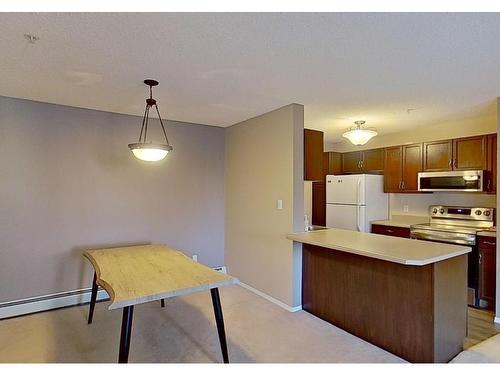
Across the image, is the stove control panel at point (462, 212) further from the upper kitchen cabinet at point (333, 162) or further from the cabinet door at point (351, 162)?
the upper kitchen cabinet at point (333, 162)

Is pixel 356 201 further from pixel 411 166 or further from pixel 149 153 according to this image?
pixel 149 153

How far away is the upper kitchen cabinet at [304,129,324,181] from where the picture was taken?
11.7 feet

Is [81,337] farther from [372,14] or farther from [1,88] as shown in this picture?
[372,14]

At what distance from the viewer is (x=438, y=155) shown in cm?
413

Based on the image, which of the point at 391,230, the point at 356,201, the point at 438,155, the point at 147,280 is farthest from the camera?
the point at 356,201

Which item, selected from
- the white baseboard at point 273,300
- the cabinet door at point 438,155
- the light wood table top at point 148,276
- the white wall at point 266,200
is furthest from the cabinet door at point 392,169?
the light wood table top at point 148,276

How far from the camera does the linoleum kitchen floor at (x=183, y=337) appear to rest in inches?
95.3

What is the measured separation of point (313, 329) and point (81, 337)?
6.68ft

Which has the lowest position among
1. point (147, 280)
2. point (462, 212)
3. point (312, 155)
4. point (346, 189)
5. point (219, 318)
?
point (219, 318)

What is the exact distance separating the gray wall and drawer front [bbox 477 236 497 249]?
3.22 meters

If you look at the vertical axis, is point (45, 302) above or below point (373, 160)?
below

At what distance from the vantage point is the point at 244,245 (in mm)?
4109

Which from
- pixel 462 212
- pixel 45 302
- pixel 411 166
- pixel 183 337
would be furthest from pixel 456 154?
pixel 45 302

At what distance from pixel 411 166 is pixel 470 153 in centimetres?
77
